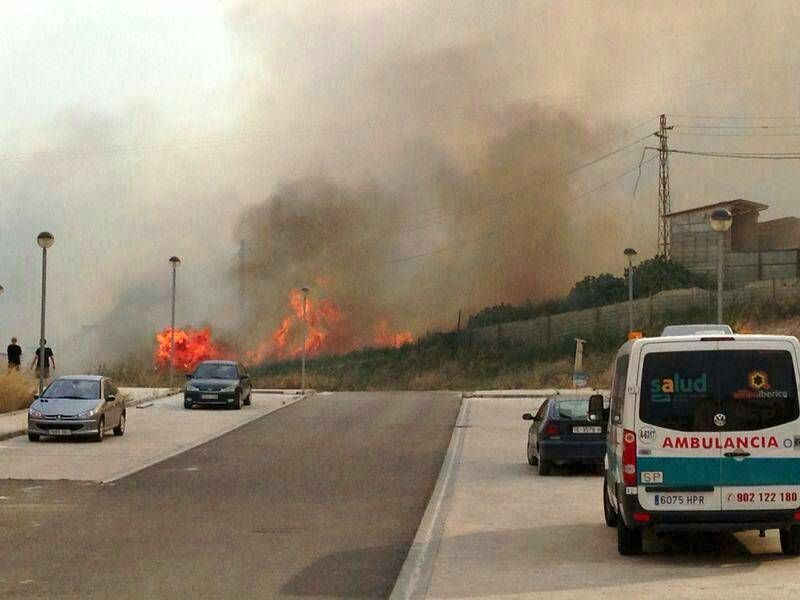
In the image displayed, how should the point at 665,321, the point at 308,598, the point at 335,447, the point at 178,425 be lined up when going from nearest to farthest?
the point at 308,598 → the point at 335,447 → the point at 178,425 → the point at 665,321

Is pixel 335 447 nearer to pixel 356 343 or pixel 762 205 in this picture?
pixel 356 343

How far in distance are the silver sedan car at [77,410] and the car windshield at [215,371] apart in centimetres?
1085

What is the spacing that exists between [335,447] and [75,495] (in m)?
9.97

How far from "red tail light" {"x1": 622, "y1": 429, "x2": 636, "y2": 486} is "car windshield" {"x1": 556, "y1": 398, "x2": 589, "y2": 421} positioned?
32.1 feet

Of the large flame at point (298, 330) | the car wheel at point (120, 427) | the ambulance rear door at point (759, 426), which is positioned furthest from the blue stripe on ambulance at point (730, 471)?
the large flame at point (298, 330)

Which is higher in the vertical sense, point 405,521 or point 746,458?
point 746,458

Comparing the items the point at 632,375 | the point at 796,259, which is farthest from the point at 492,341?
the point at 632,375

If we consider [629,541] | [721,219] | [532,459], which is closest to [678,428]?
[629,541]

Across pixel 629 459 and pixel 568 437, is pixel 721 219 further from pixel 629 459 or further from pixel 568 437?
pixel 629 459

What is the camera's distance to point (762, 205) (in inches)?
2817

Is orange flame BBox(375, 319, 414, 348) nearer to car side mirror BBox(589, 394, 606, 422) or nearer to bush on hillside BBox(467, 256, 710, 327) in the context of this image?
bush on hillside BBox(467, 256, 710, 327)

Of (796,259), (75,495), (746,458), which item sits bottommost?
(75,495)

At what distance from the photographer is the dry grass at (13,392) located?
121ft

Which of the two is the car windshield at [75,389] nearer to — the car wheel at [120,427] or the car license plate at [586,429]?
the car wheel at [120,427]
